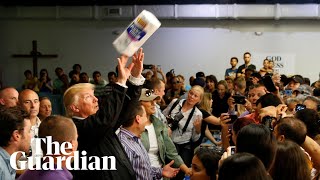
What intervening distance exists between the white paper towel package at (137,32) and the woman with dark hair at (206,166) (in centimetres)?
71

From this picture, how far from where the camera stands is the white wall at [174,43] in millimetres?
11688

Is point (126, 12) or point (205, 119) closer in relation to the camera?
point (205, 119)

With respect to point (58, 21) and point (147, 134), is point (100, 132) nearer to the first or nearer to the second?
point (147, 134)

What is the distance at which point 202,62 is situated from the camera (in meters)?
11.9

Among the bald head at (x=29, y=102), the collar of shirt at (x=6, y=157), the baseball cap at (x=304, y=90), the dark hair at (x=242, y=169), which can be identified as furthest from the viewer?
the baseball cap at (x=304, y=90)

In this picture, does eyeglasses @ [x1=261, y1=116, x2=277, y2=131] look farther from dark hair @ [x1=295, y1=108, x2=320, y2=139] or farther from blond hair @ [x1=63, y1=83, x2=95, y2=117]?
blond hair @ [x1=63, y1=83, x2=95, y2=117]

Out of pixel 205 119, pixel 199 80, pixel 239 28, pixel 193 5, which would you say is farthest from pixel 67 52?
pixel 205 119

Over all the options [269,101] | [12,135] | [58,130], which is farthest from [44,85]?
[58,130]

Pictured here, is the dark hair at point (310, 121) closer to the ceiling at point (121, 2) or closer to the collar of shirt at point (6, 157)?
the collar of shirt at point (6, 157)

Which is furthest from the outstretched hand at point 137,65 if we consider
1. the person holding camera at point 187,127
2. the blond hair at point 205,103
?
the blond hair at point 205,103

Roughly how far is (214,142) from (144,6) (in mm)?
6545

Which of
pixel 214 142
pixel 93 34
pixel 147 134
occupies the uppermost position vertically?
pixel 93 34

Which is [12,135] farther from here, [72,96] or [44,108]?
[44,108]

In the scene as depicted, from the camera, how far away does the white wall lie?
38.3 feet
